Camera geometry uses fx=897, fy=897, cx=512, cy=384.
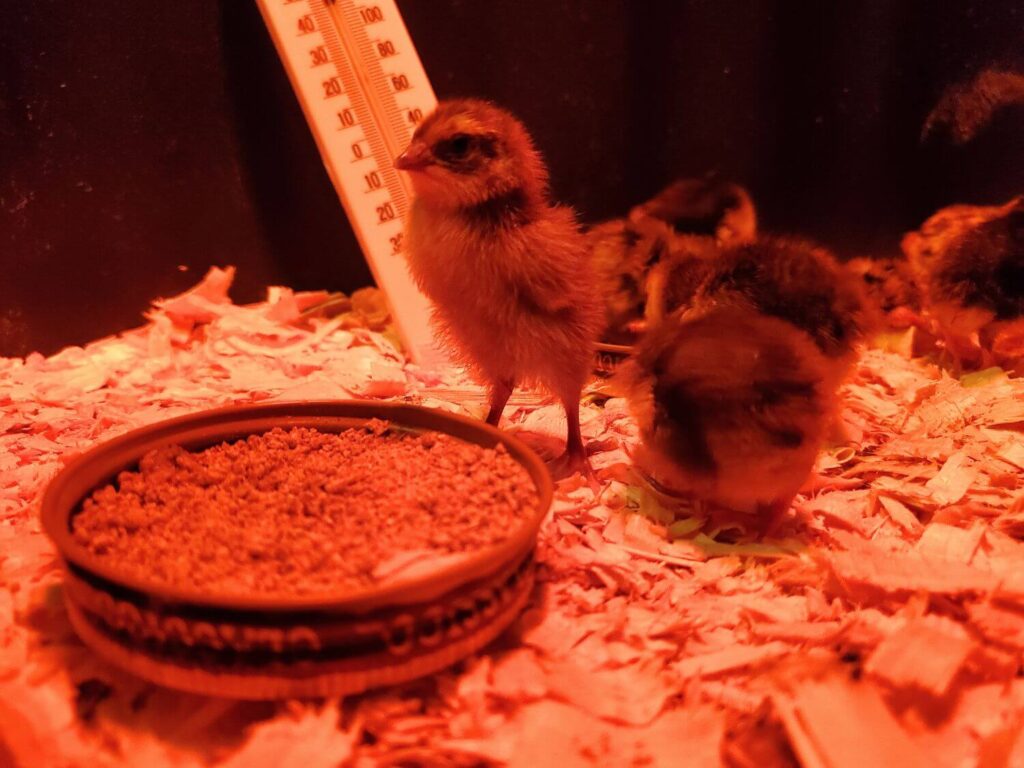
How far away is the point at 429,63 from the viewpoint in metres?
2.91

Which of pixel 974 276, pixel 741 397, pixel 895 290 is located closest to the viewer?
pixel 741 397

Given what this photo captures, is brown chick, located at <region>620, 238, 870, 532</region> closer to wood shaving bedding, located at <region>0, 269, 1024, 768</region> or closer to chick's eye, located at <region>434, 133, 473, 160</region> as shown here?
wood shaving bedding, located at <region>0, 269, 1024, 768</region>

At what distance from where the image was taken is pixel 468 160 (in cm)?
177

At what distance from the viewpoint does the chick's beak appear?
1781 millimetres

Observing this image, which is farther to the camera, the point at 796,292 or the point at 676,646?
the point at 796,292

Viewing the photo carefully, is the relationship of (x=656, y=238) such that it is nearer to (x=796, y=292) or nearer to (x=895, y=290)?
(x=796, y=292)

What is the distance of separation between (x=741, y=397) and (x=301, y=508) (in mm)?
749

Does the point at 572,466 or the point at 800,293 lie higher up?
the point at 800,293

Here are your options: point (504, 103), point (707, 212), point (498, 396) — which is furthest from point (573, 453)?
point (504, 103)

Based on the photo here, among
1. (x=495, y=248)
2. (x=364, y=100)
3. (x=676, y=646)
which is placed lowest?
(x=676, y=646)

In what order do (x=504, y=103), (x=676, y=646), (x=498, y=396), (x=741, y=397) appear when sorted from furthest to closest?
1. (x=504, y=103)
2. (x=498, y=396)
3. (x=741, y=397)
4. (x=676, y=646)

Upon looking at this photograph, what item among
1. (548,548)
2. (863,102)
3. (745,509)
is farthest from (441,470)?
(863,102)

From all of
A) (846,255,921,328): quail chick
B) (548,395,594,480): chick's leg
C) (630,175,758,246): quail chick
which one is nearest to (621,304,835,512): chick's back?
(548,395,594,480): chick's leg

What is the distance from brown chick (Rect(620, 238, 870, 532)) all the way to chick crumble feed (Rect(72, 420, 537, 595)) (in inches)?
12.4
